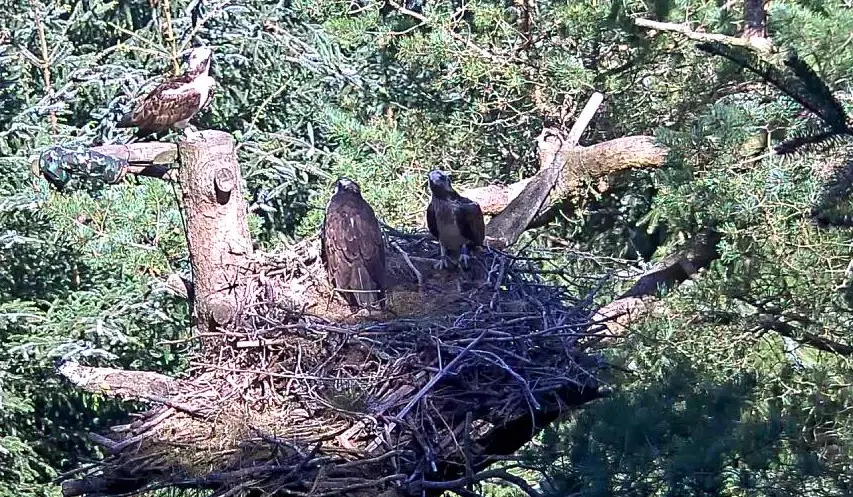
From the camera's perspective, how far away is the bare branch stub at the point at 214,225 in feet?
15.8

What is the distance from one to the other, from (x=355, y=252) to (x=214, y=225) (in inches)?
27.2

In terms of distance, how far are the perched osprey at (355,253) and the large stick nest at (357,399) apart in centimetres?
15

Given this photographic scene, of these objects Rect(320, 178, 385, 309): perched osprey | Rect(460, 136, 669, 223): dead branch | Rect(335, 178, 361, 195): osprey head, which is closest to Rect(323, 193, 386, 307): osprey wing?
Rect(320, 178, 385, 309): perched osprey

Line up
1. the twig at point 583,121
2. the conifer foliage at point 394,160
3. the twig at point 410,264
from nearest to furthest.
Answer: the twig at point 410,264, the conifer foliage at point 394,160, the twig at point 583,121

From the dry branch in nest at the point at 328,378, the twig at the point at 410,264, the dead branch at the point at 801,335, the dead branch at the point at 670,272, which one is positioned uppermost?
the twig at the point at 410,264

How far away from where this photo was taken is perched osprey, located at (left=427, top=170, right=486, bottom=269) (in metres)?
5.29

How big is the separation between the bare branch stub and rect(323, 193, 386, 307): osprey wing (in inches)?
16.9

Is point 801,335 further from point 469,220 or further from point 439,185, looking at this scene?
point 439,185

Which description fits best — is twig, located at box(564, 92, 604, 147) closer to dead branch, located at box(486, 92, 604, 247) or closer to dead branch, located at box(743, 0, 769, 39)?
dead branch, located at box(486, 92, 604, 247)

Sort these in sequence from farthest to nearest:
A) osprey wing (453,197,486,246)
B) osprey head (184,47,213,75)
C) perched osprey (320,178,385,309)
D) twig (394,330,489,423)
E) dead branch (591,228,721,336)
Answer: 1. dead branch (591,228,721,336)
2. osprey head (184,47,213,75)
3. osprey wing (453,197,486,246)
4. perched osprey (320,178,385,309)
5. twig (394,330,489,423)

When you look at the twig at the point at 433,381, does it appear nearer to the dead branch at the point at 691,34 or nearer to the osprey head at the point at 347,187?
the osprey head at the point at 347,187

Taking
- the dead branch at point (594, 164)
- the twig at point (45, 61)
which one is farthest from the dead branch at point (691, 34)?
the twig at point (45, 61)

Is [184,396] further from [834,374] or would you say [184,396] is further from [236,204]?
[834,374]

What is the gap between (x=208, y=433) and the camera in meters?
4.10
